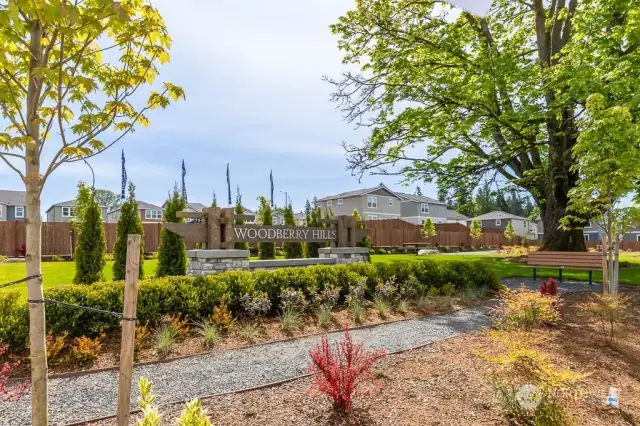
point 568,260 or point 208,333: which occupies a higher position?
point 568,260

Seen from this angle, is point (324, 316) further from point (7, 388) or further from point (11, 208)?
point (11, 208)

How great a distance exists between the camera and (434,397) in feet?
11.2

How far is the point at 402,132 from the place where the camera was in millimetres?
14758

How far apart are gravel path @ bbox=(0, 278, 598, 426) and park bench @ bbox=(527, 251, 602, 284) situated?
6807 mm

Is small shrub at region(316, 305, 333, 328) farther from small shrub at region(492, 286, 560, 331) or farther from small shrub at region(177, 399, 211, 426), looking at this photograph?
small shrub at region(177, 399, 211, 426)

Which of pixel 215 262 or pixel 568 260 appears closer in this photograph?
pixel 215 262

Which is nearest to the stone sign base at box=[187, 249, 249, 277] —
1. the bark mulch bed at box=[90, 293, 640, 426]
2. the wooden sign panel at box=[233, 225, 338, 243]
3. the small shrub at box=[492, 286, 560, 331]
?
the wooden sign panel at box=[233, 225, 338, 243]

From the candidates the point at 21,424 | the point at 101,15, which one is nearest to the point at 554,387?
the point at 101,15

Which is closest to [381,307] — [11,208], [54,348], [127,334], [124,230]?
[54,348]

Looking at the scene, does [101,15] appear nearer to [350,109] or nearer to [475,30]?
[350,109]

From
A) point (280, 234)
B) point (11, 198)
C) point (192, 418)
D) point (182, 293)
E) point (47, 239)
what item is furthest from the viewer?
point (11, 198)

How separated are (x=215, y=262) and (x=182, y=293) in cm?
209

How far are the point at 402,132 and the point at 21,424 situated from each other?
13.9 m

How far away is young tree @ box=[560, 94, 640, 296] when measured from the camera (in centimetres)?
644
